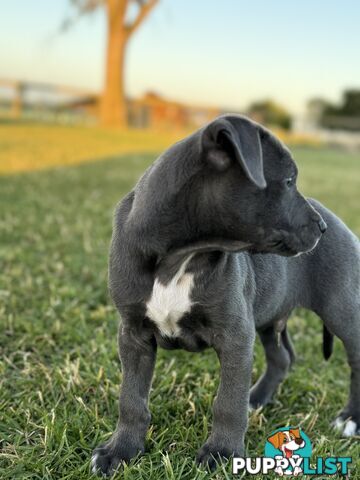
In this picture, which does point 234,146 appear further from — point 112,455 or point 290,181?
point 112,455

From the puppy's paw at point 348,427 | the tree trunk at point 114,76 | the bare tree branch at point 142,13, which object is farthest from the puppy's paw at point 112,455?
the bare tree branch at point 142,13

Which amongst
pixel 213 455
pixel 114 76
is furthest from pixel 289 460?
pixel 114 76

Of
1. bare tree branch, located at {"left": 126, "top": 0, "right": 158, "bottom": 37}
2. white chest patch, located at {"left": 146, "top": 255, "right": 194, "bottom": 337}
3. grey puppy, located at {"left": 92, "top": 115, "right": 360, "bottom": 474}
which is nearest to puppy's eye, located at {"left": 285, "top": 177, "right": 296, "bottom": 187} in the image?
grey puppy, located at {"left": 92, "top": 115, "right": 360, "bottom": 474}

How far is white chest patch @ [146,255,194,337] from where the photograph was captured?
264 cm

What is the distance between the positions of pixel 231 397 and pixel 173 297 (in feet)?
1.81

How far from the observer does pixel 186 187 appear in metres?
2.46

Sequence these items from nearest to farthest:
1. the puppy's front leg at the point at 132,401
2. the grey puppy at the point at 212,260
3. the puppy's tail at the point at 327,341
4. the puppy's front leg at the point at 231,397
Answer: the grey puppy at the point at 212,260
the puppy's front leg at the point at 231,397
the puppy's front leg at the point at 132,401
the puppy's tail at the point at 327,341

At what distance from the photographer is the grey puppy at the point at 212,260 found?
243 centimetres

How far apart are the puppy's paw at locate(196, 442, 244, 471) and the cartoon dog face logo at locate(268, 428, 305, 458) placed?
26 cm

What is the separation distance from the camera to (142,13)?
30078 mm

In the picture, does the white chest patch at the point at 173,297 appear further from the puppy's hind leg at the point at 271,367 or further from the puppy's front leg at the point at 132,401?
the puppy's hind leg at the point at 271,367

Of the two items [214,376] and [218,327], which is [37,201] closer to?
[214,376]

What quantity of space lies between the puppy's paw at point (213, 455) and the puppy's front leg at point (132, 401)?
306 millimetres

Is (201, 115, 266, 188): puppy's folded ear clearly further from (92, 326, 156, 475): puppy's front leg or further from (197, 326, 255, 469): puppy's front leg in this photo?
(92, 326, 156, 475): puppy's front leg
